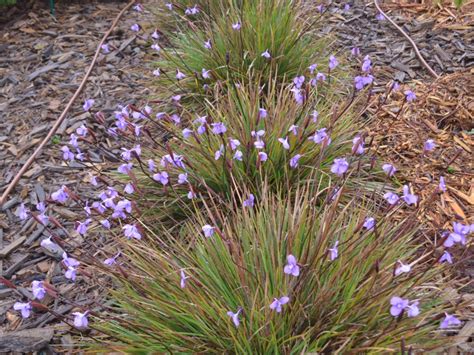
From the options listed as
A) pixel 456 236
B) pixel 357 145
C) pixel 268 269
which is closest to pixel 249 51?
pixel 357 145

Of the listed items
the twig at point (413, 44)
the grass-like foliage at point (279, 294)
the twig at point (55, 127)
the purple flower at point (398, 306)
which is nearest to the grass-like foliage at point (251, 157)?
the grass-like foliage at point (279, 294)

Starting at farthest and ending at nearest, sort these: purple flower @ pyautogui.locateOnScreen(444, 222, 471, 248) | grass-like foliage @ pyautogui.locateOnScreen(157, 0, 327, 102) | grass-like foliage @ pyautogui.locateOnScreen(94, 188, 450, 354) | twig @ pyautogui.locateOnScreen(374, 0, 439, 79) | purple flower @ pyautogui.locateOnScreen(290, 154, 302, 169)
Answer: twig @ pyautogui.locateOnScreen(374, 0, 439, 79)
grass-like foliage @ pyautogui.locateOnScreen(157, 0, 327, 102)
purple flower @ pyautogui.locateOnScreen(290, 154, 302, 169)
grass-like foliage @ pyautogui.locateOnScreen(94, 188, 450, 354)
purple flower @ pyautogui.locateOnScreen(444, 222, 471, 248)

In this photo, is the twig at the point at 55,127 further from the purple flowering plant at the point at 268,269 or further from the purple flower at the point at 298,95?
the purple flower at the point at 298,95

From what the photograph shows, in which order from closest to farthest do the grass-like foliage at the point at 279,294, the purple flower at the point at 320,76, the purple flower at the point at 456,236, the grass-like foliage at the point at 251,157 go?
the purple flower at the point at 456,236, the grass-like foliage at the point at 279,294, the grass-like foliage at the point at 251,157, the purple flower at the point at 320,76

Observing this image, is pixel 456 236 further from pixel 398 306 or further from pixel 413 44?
pixel 413 44

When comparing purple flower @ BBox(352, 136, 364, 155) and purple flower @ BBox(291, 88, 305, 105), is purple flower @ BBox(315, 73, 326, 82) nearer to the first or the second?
purple flower @ BBox(291, 88, 305, 105)

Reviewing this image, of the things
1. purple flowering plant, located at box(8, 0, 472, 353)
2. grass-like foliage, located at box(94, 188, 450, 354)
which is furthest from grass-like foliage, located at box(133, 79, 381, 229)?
grass-like foliage, located at box(94, 188, 450, 354)
